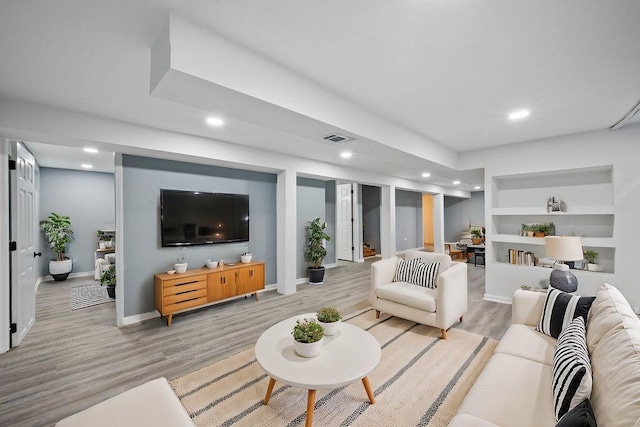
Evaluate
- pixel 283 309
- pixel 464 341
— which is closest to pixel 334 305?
pixel 283 309

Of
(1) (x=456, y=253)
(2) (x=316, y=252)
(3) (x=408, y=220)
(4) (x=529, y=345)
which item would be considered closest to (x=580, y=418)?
(4) (x=529, y=345)

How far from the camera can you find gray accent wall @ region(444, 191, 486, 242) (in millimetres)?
9750

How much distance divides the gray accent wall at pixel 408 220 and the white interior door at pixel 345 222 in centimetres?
185

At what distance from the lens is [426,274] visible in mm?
3430

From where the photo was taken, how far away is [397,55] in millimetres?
1859

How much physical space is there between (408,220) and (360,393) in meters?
8.06

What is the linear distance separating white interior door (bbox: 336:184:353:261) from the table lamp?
5.26 meters

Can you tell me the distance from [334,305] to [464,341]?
1795 millimetres

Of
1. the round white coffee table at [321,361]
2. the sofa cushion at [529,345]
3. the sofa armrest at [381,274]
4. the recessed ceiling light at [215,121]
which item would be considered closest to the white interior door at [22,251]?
the recessed ceiling light at [215,121]

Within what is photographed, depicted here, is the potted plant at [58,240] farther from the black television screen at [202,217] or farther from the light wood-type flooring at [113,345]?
the black television screen at [202,217]

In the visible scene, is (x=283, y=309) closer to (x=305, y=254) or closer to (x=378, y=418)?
(x=305, y=254)

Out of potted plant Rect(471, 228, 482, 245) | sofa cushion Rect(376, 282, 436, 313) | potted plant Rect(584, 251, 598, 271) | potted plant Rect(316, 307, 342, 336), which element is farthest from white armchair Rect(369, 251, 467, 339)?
potted plant Rect(471, 228, 482, 245)

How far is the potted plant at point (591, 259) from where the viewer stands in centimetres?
365

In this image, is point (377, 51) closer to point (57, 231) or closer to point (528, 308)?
point (528, 308)
